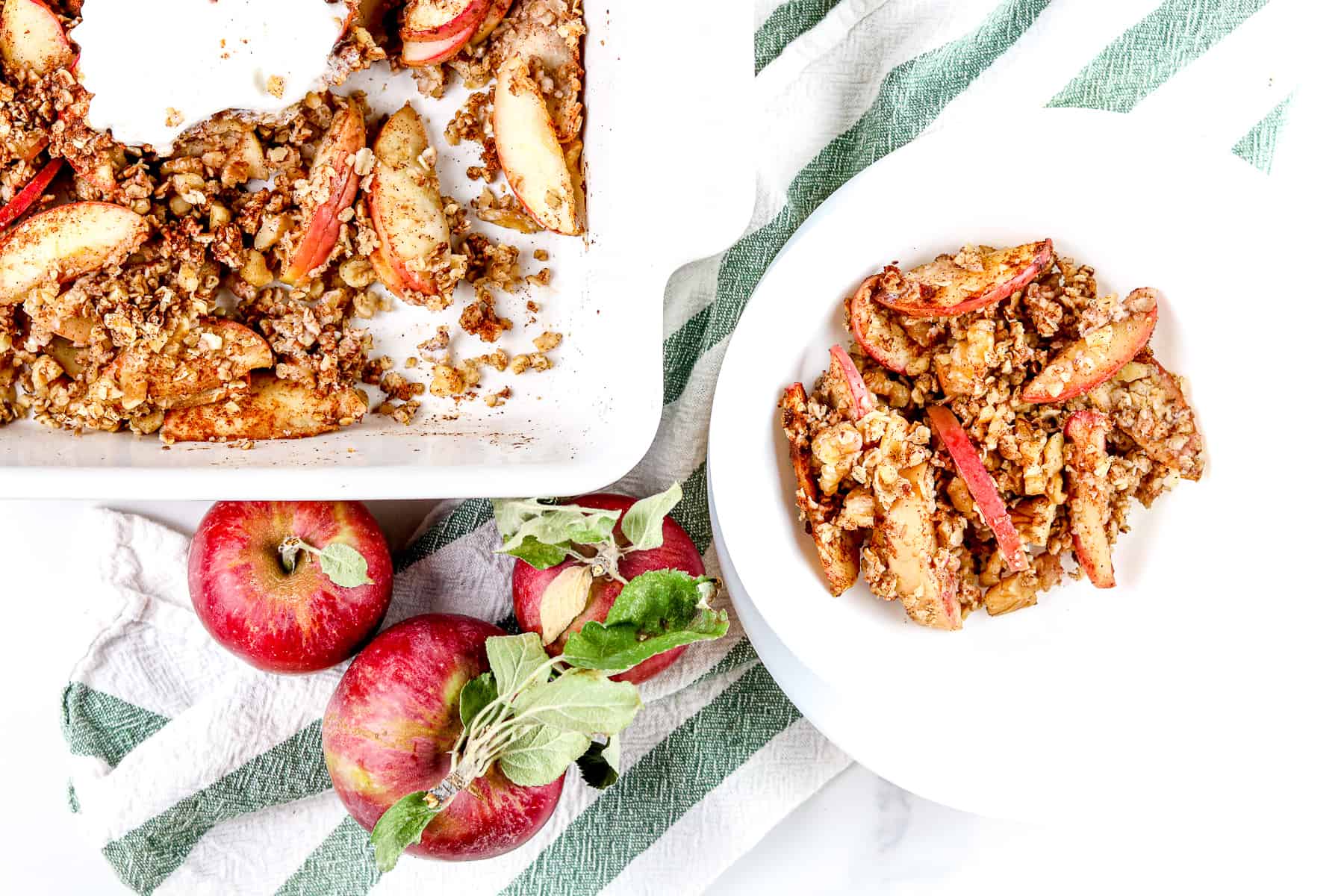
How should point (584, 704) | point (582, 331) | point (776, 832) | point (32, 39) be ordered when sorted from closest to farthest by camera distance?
1. point (584, 704)
2. point (32, 39)
3. point (582, 331)
4. point (776, 832)

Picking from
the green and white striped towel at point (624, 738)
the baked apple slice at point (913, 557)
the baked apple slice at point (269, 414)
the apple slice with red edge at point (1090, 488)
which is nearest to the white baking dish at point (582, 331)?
the baked apple slice at point (269, 414)

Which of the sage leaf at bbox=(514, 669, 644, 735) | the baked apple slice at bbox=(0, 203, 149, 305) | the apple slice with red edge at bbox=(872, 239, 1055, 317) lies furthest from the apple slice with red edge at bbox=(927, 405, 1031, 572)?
the baked apple slice at bbox=(0, 203, 149, 305)

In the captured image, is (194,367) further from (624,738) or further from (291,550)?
(624,738)

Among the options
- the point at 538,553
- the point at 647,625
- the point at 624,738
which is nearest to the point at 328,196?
the point at 538,553

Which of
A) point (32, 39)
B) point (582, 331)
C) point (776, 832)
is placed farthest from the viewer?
point (776, 832)

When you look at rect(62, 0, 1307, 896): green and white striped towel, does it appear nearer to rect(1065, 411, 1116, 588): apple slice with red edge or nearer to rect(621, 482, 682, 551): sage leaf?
rect(621, 482, 682, 551): sage leaf
